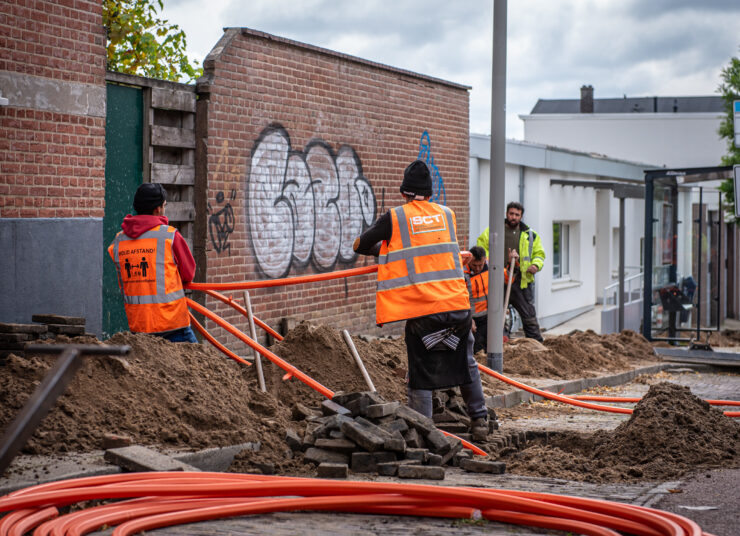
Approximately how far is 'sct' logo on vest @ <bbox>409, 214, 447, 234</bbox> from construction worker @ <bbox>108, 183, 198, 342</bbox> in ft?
5.62

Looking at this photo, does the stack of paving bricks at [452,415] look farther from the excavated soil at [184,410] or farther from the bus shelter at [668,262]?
the bus shelter at [668,262]

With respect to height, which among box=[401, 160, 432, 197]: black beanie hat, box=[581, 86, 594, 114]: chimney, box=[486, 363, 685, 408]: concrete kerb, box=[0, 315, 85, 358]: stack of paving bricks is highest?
box=[581, 86, 594, 114]: chimney

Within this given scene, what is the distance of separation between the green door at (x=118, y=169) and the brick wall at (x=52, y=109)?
21.0 inches

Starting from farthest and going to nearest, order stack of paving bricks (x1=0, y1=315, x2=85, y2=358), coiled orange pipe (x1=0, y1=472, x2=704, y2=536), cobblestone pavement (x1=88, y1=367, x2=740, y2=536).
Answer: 1. stack of paving bricks (x1=0, y1=315, x2=85, y2=358)
2. cobblestone pavement (x1=88, y1=367, x2=740, y2=536)
3. coiled orange pipe (x1=0, y1=472, x2=704, y2=536)

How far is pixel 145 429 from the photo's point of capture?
21.7 ft

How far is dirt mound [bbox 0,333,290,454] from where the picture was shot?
20.9 feet

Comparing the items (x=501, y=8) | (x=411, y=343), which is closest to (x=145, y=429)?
(x=411, y=343)

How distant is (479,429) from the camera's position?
782cm

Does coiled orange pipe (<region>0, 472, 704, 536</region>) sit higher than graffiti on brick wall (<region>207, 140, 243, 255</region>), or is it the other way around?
graffiti on brick wall (<region>207, 140, 243, 255</region>)

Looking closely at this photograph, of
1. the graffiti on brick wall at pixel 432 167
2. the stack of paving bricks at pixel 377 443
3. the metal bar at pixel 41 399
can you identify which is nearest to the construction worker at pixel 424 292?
the stack of paving bricks at pixel 377 443

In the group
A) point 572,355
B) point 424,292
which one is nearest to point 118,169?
point 424,292

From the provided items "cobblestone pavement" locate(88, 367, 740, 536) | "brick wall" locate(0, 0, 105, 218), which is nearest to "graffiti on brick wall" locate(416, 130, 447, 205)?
"brick wall" locate(0, 0, 105, 218)

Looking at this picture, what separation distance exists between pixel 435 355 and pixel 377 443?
4.09ft

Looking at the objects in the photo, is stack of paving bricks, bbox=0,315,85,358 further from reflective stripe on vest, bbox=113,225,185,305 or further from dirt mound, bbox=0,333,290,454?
reflective stripe on vest, bbox=113,225,185,305
